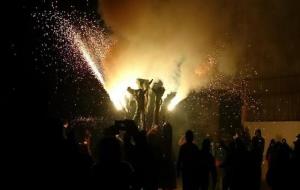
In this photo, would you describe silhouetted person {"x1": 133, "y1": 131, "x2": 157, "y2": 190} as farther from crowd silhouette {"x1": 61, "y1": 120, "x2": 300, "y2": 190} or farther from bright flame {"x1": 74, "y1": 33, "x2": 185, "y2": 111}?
bright flame {"x1": 74, "y1": 33, "x2": 185, "y2": 111}

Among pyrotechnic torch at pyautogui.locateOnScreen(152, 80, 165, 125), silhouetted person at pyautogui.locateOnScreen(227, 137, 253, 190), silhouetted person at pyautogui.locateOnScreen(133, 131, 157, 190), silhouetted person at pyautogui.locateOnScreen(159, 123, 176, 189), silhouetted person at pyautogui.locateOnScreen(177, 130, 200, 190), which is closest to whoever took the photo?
silhouetted person at pyautogui.locateOnScreen(133, 131, 157, 190)

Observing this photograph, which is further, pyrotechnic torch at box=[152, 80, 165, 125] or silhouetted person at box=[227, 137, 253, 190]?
pyrotechnic torch at box=[152, 80, 165, 125]

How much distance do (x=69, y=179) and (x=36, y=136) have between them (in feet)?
1.71

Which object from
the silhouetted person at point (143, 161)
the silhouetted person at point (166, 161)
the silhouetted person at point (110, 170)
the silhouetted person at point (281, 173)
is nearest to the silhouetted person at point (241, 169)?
the silhouetted person at point (143, 161)

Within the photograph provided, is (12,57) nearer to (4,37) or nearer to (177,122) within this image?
(4,37)

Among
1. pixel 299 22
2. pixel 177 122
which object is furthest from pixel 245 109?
pixel 299 22

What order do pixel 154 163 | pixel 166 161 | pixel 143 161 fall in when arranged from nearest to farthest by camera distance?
1. pixel 143 161
2. pixel 154 163
3. pixel 166 161

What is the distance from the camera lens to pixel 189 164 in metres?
8.68

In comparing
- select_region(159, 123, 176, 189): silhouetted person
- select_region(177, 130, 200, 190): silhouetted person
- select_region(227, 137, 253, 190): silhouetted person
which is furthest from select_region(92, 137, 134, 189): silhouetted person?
select_region(159, 123, 176, 189): silhouetted person

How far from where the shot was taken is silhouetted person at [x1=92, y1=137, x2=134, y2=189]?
4.73 metres

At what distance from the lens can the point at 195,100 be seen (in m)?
22.1

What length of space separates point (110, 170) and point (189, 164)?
4065 mm


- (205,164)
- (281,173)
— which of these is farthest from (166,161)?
(281,173)

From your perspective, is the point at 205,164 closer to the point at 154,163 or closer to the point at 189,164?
the point at 189,164
